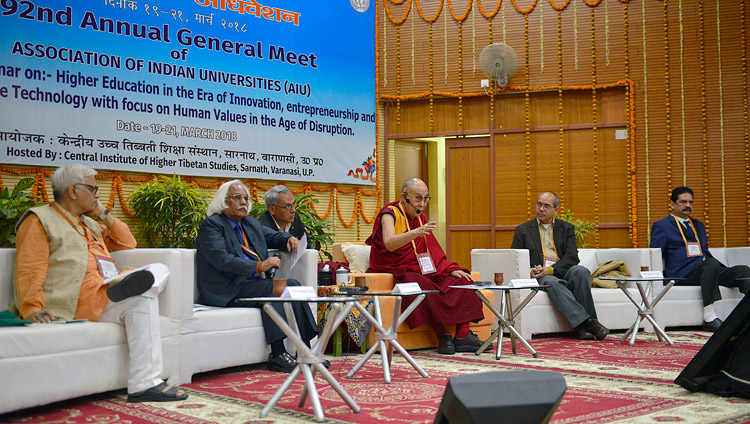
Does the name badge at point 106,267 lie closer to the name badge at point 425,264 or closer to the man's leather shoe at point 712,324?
the name badge at point 425,264

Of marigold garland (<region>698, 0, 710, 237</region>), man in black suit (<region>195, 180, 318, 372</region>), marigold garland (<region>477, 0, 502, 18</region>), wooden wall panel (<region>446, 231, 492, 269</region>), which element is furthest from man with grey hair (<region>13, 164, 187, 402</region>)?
marigold garland (<region>698, 0, 710, 237</region>)

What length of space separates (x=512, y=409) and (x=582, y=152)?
7.25 metres

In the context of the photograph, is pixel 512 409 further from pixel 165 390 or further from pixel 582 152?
pixel 582 152

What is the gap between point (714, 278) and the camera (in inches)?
256

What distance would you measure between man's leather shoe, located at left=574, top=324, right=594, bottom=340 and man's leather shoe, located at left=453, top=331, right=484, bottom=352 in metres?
1.17

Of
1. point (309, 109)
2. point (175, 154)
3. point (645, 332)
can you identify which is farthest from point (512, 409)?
point (309, 109)

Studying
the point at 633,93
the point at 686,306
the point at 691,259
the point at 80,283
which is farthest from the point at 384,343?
the point at 633,93

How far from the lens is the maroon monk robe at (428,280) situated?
17.5ft

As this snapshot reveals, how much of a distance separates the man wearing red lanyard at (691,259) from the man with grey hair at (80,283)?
4794 mm

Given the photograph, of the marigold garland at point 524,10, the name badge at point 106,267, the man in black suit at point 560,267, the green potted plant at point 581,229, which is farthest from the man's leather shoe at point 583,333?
the marigold garland at point 524,10

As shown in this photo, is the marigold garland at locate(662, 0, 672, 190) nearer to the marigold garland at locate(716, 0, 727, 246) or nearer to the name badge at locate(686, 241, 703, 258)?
the marigold garland at locate(716, 0, 727, 246)

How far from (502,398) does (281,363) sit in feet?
9.47

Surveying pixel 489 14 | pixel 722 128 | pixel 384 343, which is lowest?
pixel 384 343

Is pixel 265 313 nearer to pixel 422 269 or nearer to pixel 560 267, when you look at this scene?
pixel 422 269
